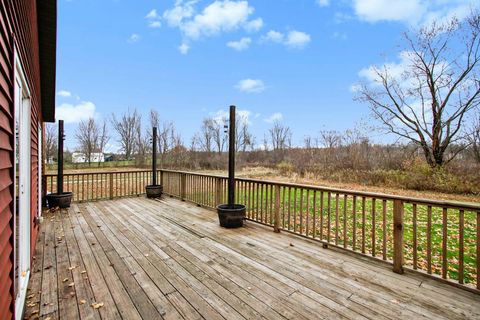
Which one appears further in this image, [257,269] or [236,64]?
[236,64]

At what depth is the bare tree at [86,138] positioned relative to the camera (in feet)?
73.5

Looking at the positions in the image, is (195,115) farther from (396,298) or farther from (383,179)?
(396,298)

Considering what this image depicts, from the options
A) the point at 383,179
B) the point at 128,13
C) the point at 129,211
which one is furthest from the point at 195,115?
the point at 129,211

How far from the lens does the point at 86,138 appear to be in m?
22.5

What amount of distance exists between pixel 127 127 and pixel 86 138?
3732 mm

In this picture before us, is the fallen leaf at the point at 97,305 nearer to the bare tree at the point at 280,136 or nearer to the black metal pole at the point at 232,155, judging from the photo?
the black metal pole at the point at 232,155

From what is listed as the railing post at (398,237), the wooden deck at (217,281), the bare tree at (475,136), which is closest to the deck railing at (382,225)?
the railing post at (398,237)

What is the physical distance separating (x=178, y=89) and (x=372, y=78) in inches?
539

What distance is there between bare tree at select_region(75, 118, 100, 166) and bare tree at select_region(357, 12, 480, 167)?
23.9 m

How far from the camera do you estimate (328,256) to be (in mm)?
3148

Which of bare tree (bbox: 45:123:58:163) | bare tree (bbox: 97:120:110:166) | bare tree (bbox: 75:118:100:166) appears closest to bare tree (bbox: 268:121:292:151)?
bare tree (bbox: 97:120:110:166)

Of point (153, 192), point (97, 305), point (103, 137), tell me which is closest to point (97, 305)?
point (97, 305)

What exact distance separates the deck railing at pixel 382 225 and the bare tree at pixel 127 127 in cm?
1837

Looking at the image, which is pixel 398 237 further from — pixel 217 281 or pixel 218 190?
pixel 218 190
